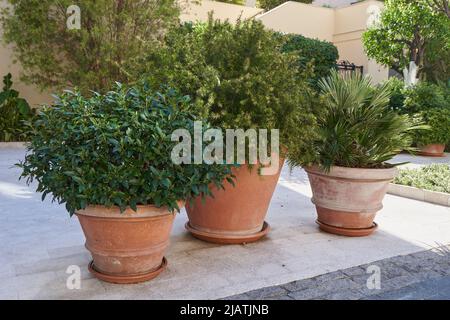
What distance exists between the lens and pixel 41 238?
12.1 ft

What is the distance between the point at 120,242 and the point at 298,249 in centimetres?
160

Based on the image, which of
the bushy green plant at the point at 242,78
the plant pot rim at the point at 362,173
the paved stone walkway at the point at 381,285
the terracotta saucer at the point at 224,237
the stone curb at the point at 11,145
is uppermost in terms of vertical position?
the bushy green plant at the point at 242,78

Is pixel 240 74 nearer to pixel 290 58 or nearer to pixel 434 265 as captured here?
pixel 290 58

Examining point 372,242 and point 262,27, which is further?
point 372,242

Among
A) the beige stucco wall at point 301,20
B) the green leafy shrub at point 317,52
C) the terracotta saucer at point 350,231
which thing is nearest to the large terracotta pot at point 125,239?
the terracotta saucer at point 350,231

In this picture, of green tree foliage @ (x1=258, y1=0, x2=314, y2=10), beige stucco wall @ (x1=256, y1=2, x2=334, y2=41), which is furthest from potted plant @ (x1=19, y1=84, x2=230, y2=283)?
green tree foliage @ (x1=258, y1=0, x2=314, y2=10)

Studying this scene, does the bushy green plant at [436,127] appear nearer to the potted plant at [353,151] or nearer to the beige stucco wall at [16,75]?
the potted plant at [353,151]

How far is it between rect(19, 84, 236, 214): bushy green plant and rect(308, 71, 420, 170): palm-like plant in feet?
5.02

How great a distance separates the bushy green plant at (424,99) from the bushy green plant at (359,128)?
7770 millimetres

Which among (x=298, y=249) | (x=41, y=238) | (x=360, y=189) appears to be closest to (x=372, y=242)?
(x=360, y=189)

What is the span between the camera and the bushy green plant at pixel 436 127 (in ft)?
34.9

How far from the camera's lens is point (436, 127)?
10648 millimetres

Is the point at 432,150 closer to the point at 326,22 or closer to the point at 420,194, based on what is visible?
the point at 420,194

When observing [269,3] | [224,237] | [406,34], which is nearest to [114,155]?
[224,237]
